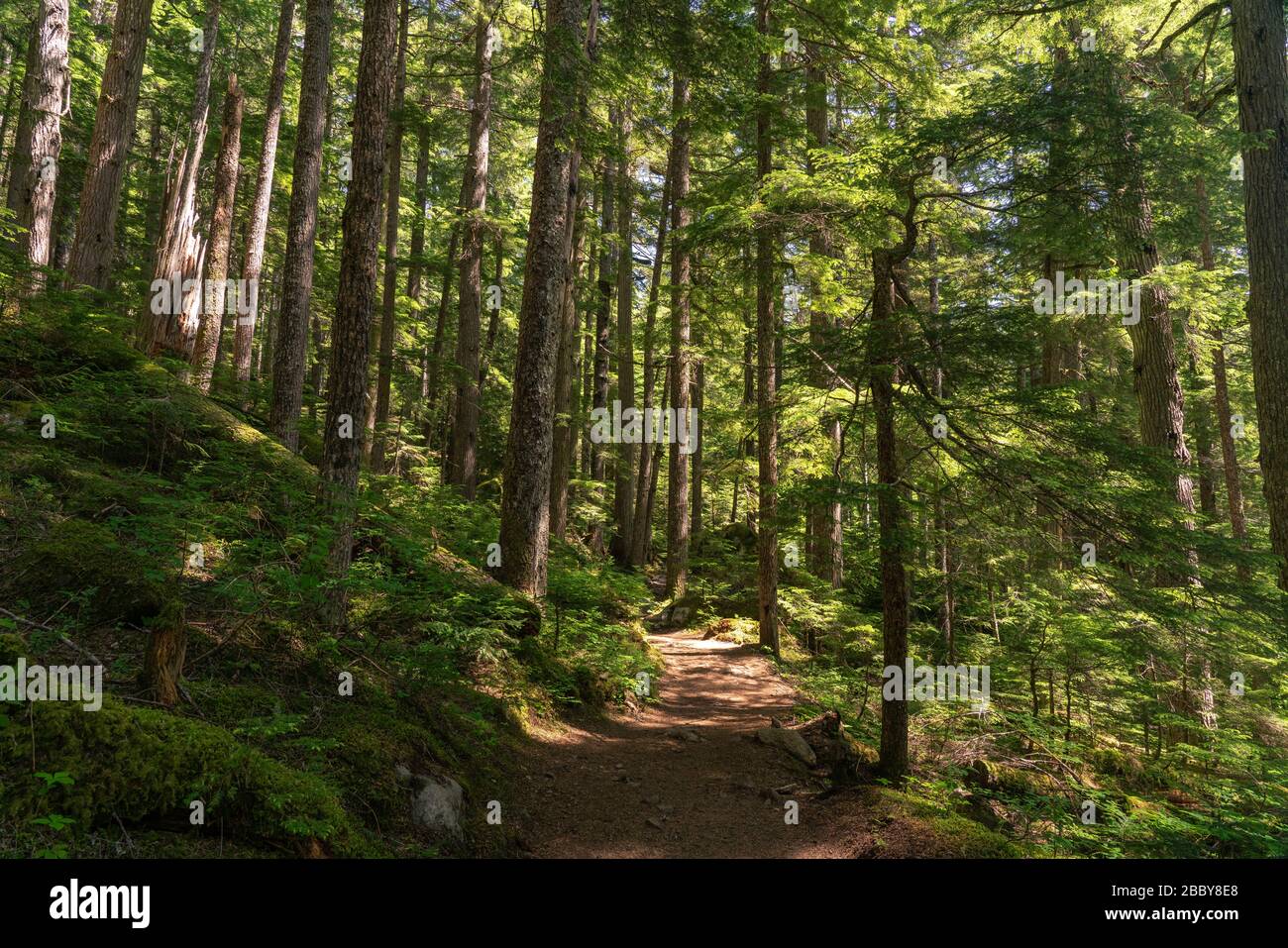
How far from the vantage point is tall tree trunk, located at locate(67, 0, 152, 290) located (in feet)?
29.5

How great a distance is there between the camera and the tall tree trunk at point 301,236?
10.2 meters

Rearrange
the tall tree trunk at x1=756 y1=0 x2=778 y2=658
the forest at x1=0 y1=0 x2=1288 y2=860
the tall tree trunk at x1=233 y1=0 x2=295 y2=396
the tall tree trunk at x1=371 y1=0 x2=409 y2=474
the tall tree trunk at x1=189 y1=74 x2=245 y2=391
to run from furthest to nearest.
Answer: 1. the tall tree trunk at x1=371 y1=0 x2=409 y2=474
2. the tall tree trunk at x1=233 y1=0 x2=295 y2=396
3. the tall tree trunk at x1=756 y1=0 x2=778 y2=658
4. the tall tree trunk at x1=189 y1=74 x2=245 y2=391
5. the forest at x1=0 y1=0 x2=1288 y2=860

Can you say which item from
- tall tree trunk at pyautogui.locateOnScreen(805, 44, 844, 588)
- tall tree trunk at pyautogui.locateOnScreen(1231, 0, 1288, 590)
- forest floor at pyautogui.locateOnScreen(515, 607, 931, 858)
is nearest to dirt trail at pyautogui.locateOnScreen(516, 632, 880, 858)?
forest floor at pyautogui.locateOnScreen(515, 607, 931, 858)

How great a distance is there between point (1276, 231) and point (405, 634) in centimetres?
1125

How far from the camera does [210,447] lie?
715cm

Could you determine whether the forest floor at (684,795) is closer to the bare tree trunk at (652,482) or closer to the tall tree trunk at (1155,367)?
the tall tree trunk at (1155,367)

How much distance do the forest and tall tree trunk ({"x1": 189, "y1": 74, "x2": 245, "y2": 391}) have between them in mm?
155

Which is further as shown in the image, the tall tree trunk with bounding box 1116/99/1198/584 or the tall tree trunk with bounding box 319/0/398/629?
the tall tree trunk with bounding box 1116/99/1198/584

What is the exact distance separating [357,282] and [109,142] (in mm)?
6967

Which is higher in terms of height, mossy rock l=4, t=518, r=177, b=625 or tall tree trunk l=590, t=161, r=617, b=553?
tall tree trunk l=590, t=161, r=617, b=553

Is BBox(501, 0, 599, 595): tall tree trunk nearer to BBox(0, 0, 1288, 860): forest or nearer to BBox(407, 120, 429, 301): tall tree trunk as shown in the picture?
BBox(0, 0, 1288, 860): forest

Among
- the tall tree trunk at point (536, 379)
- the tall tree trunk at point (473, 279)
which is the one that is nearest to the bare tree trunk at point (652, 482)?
the tall tree trunk at point (473, 279)

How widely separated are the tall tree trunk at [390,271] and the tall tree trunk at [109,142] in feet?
14.3
